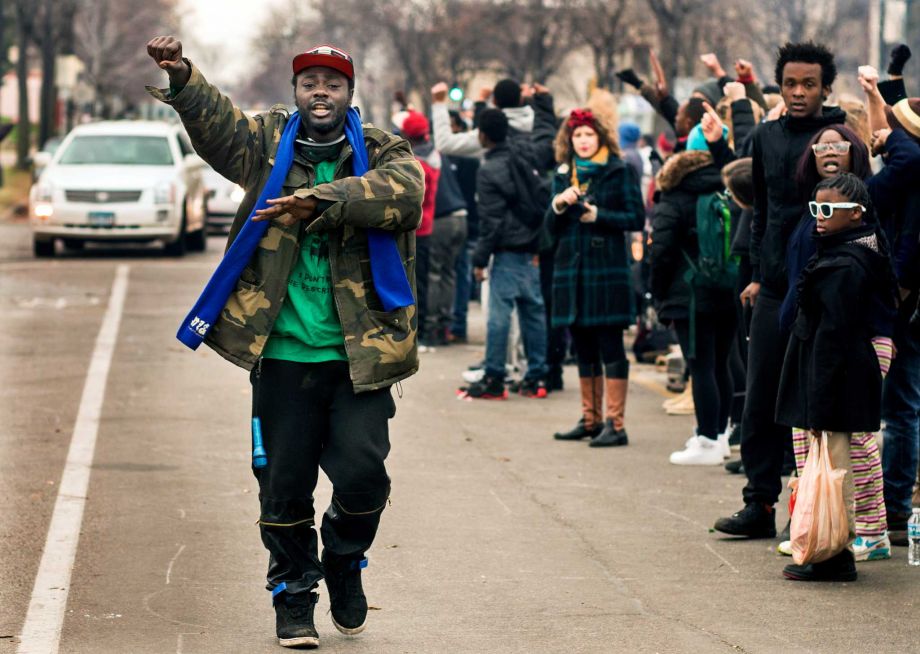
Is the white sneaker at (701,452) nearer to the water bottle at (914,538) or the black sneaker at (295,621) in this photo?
the water bottle at (914,538)

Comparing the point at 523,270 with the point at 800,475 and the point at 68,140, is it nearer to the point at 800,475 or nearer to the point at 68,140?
the point at 800,475

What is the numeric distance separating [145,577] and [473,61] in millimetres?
57133

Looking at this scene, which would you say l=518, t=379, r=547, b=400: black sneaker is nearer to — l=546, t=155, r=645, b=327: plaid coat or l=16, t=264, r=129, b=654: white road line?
l=546, t=155, r=645, b=327: plaid coat

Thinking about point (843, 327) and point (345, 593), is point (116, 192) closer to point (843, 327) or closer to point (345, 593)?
point (843, 327)

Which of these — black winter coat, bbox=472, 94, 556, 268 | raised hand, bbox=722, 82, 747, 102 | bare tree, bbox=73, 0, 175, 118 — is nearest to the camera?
raised hand, bbox=722, 82, 747, 102

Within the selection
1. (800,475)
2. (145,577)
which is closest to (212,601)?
(145,577)

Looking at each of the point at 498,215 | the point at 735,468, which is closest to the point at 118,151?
the point at 498,215

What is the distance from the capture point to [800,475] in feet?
22.9

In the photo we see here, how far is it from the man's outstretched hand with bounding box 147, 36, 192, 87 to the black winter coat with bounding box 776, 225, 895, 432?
2.68 metres

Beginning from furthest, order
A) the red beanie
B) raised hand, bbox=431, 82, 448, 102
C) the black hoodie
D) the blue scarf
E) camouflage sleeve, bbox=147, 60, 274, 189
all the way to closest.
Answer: raised hand, bbox=431, 82, 448, 102 < the red beanie < the black hoodie < the blue scarf < camouflage sleeve, bbox=147, 60, 274, 189

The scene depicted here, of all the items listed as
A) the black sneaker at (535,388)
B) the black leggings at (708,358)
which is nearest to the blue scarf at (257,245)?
the black leggings at (708,358)

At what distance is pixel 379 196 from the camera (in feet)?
18.4

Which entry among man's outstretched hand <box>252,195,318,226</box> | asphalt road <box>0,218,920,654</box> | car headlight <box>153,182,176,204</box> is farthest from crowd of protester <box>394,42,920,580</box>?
car headlight <box>153,182,176,204</box>

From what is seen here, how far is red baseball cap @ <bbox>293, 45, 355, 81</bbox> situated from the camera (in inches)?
221
